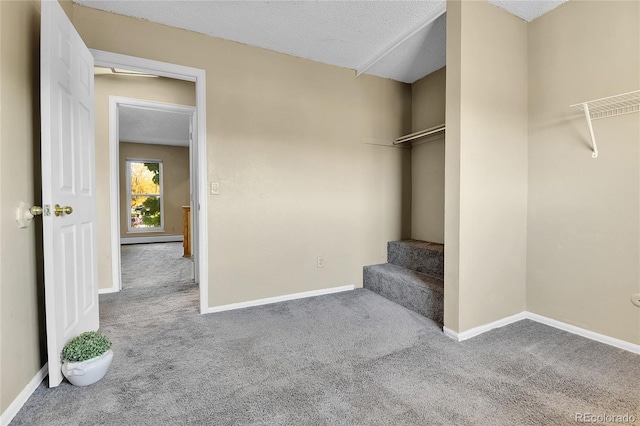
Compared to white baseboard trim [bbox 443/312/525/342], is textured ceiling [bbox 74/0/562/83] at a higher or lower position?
higher

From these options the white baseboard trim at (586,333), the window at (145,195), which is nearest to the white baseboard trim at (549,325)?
the white baseboard trim at (586,333)

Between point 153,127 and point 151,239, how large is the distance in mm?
2862

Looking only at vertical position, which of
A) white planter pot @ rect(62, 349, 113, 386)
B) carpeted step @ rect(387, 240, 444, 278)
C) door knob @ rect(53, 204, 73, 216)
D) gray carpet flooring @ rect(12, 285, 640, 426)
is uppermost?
door knob @ rect(53, 204, 73, 216)

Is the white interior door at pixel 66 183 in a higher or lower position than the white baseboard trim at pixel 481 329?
higher

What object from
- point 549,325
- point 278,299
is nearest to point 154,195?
point 278,299

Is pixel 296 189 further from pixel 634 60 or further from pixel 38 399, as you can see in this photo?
pixel 634 60

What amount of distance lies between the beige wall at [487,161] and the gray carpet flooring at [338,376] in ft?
1.04

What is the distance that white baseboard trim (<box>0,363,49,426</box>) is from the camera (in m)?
1.31

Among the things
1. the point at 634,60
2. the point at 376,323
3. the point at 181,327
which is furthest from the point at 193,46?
the point at 634,60

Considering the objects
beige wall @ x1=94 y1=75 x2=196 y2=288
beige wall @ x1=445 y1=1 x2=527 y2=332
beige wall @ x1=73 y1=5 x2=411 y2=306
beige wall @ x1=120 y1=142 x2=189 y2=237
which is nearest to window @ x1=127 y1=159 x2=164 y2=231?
beige wall @ x1=120 y1=142 x2=189 y2=237

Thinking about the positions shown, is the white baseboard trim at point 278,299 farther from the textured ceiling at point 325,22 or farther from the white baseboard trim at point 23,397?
the textured ceiling at point 325,22

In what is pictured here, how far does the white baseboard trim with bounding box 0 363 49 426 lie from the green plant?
162 mm

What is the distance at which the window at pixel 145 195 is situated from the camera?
7.29 m

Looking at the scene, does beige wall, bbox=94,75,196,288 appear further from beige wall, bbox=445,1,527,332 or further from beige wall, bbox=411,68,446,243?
beige wall, bbox=445,1,527,332
